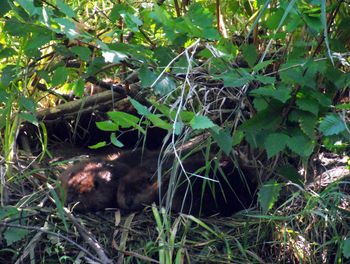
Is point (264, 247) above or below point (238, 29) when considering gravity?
below

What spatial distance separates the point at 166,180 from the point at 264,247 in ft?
2.58

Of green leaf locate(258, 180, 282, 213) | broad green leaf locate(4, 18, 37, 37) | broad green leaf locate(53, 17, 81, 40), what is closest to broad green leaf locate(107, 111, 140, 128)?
broad green leaf locate(53, 17, 81, 40)

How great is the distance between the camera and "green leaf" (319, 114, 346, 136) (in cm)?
222

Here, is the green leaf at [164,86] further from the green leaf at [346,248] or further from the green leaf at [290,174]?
the green leaf at [346,248]

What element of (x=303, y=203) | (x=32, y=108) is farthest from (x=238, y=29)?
(x=32, y=108)

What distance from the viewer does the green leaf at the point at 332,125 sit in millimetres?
2224

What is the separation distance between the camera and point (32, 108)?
2.75m

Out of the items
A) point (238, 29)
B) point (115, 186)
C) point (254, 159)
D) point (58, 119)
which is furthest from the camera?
point (58, 119)

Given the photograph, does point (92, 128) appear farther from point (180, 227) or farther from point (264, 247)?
point (264, 247)

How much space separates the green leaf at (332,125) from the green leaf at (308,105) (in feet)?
0.19

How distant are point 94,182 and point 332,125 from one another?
1.62 m

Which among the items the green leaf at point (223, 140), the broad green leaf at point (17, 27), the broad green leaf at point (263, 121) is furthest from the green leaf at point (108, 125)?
the broad green leaf at point (263, 121)

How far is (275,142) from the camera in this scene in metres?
2.37

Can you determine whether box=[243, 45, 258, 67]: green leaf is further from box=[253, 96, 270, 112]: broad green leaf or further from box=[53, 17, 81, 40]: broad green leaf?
box=[53, 17, 81, 40]: broad green leaf
